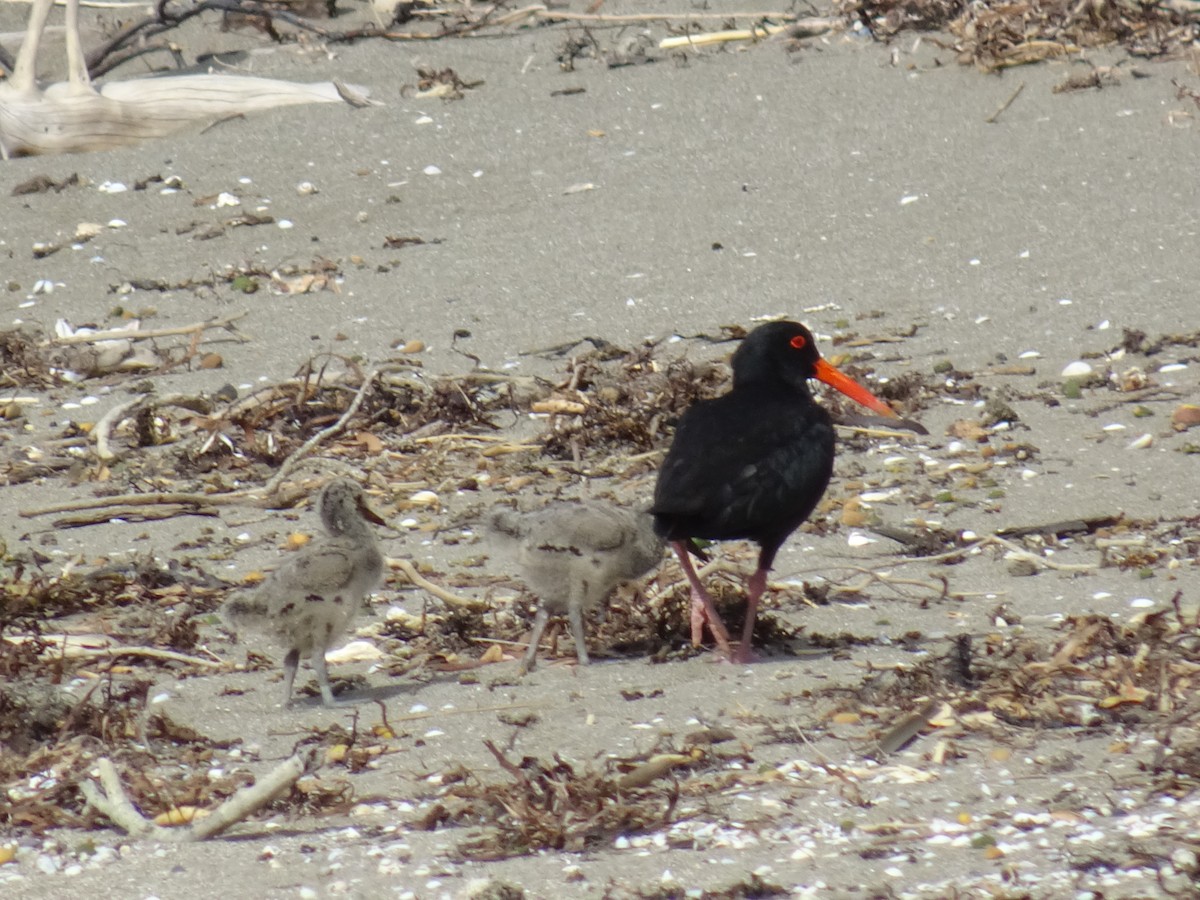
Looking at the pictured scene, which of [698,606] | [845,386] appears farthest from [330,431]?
[698,606]

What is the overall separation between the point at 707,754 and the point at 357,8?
1043cm

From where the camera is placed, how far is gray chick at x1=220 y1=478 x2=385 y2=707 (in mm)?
4938

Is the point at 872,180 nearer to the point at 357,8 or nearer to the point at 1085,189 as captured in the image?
the point at 1085,189

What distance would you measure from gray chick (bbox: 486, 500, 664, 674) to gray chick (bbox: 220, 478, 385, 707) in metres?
0.49

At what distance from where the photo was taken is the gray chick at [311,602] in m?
4.94

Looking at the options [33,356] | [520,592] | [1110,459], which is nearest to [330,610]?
[520,592]

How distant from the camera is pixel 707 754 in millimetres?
4180

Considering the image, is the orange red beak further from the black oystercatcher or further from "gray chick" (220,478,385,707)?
"gray chick" (220,478,385,707)

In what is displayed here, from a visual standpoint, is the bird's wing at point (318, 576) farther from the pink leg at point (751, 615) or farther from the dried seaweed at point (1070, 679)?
the dried seaweed at point (1070, 679)

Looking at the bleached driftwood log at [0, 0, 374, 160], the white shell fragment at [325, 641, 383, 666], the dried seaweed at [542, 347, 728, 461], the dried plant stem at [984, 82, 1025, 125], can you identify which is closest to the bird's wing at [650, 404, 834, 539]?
the white shell fragment at [325, 641, 383, 666]

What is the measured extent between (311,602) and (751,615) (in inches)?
52.7

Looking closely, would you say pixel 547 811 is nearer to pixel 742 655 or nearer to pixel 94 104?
pixel 742 655

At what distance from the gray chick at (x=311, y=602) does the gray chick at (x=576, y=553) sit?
19.4 inches

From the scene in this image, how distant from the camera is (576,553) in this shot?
5.24 meters
